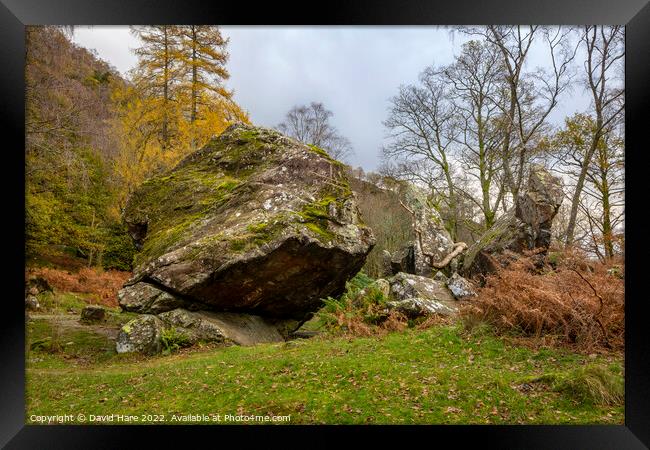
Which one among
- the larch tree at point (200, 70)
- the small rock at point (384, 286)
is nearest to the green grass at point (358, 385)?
the small rock at point (384, 286)

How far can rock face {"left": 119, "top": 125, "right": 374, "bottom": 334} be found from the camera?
6.54 metres

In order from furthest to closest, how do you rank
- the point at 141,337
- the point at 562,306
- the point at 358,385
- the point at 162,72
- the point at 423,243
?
1. the point at 423,243
2. the point at 162,72
3. the point at 141,337
4. the point at 562,306
5. the point at 358,385

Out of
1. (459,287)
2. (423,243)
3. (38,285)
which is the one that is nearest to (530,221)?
(459,287)

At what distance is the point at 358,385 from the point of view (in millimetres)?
3980

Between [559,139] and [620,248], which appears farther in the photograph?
[559,139]

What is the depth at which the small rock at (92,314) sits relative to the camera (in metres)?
7.09

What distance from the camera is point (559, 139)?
674 centimetres

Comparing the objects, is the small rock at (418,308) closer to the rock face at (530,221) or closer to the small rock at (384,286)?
the small rock at (384,286)

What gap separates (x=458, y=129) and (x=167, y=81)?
299 inches

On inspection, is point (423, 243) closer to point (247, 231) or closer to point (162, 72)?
point (247, 231)

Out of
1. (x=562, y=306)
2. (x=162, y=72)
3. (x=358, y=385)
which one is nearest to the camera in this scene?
(x=358, y=385)

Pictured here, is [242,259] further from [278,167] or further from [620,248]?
[620,248]

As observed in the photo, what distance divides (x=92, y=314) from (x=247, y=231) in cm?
365
